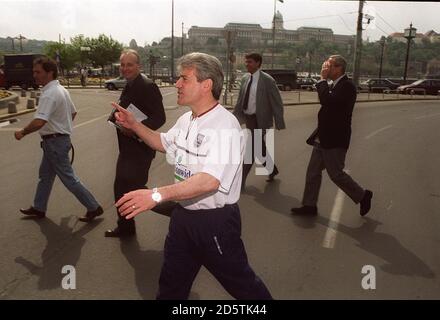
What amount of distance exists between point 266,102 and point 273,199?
4.98 ft

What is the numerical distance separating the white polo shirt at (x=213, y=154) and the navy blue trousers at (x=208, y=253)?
69mm

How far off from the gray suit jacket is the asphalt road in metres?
1.01

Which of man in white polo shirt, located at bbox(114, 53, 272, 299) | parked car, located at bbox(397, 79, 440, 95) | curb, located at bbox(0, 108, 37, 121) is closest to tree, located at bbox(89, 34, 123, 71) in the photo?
parked car, located at bbox(397, 79, 440, 95)

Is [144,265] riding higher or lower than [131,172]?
lower

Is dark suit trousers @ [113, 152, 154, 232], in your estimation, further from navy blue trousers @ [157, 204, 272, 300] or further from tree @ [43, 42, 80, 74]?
tree @ [43, 42, 80, 74]

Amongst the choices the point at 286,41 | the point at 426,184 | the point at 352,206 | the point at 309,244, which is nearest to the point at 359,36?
the point at 426,184

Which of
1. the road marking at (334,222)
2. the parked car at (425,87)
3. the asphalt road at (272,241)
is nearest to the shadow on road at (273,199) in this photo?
the asphalt road at (272,241)

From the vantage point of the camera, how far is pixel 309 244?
14.3 ft

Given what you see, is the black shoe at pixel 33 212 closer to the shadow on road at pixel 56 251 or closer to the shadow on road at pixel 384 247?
the shadow on road at pixel 56 251

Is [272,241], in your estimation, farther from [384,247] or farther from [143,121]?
[143,121]

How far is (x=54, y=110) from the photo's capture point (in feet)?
15.1

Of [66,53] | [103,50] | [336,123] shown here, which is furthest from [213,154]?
[66,53]

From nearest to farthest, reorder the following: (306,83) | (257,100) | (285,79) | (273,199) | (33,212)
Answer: (33,212) → (273,199) → (257,100) → (285,79) → (306,83)
